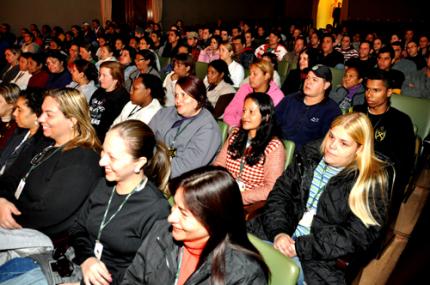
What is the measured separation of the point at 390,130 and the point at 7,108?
321cm

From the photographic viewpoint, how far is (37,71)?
→ 5.34 metres

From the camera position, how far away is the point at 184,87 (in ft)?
9.26

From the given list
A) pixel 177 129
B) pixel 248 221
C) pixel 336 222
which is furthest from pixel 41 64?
pixel 336 222

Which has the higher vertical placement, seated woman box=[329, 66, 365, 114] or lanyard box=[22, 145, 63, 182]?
seated woman box=[329, 66, 365, 114]

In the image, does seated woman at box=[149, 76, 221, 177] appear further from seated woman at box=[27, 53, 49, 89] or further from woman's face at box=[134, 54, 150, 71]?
seated woman at box=[27, 53, 49, 89]

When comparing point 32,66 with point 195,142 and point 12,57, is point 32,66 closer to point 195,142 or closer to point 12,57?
point 12,57

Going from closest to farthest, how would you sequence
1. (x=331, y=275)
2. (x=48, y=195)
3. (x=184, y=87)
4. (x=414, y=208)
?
(x=331, y=275)
(x=48, y=195)
(x=184, y=87)
(x=414, y=208)

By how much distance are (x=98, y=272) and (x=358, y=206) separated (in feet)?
4.32

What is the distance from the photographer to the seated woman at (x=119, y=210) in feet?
5.68

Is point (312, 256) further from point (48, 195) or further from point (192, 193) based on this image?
point (48, 195)

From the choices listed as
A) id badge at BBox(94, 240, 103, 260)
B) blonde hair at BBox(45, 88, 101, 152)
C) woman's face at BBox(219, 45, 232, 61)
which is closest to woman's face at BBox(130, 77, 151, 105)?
blonde hair at BBox(45, 88, 101, 152)

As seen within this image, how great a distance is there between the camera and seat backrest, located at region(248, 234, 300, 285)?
4.43 ft

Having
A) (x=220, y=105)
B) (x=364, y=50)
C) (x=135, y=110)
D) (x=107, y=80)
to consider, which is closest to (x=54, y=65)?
(x=107, y=80)

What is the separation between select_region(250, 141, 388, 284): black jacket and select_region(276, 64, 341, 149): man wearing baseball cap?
1.03 m
